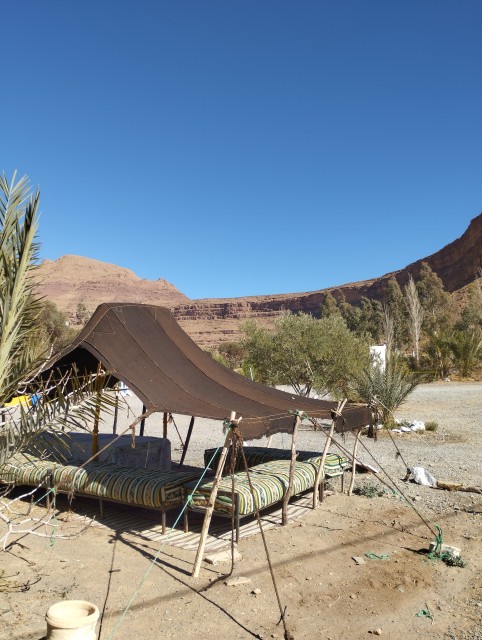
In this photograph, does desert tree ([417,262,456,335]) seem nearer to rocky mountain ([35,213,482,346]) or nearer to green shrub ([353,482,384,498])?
rocky mountain ([35,213,482,346])

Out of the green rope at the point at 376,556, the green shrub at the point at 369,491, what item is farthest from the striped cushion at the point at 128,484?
the green shrub at the point at 369,491

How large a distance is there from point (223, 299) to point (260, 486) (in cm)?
11899

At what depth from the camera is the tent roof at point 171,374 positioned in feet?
21.1

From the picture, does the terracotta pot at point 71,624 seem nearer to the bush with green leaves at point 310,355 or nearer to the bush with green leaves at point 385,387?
the bush with green leaves at point 385,387

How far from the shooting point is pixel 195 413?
19.9 ft

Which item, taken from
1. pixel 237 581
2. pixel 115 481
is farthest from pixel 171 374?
pixel 237 581

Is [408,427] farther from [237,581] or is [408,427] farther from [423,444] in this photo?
[237,581]

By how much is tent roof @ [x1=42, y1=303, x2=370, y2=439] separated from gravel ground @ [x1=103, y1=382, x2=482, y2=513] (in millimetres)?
612

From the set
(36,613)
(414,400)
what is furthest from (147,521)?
(414,400)

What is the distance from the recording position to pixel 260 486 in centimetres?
646

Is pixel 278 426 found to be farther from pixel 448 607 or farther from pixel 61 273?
pixel 61 273

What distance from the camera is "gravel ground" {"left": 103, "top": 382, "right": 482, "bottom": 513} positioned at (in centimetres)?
847

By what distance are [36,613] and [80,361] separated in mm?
4681

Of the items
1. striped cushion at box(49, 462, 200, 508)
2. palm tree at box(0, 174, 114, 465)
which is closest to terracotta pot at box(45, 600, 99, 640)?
palm tree at box(0, 174, 114, 465)
